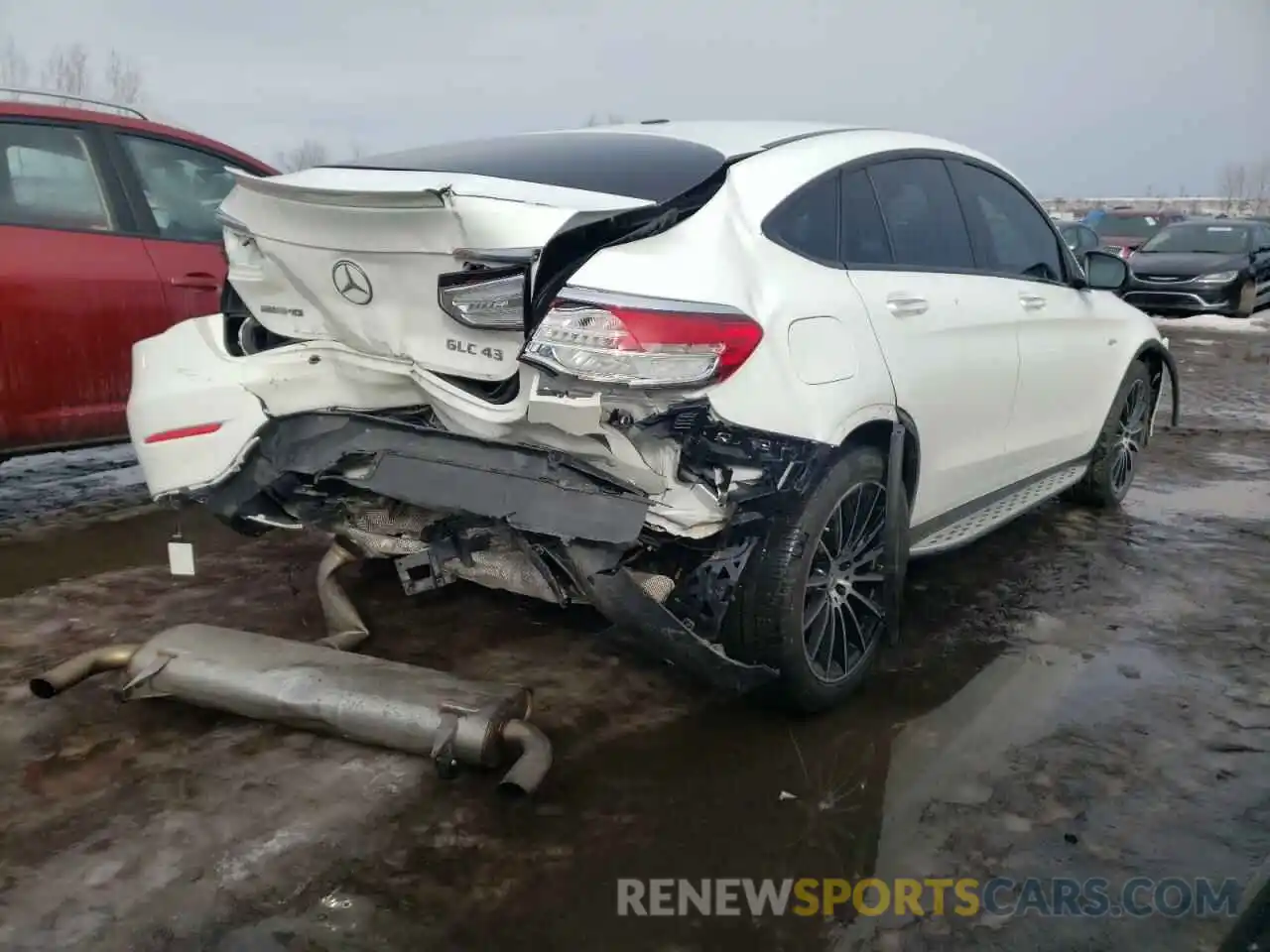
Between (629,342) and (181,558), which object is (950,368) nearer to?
(629,342)

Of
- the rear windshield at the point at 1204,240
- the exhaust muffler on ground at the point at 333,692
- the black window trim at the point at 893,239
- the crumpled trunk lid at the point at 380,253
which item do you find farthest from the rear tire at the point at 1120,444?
the rear windshield at the point at 1204,240

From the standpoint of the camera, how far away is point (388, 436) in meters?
3.00

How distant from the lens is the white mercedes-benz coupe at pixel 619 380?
2.66 m

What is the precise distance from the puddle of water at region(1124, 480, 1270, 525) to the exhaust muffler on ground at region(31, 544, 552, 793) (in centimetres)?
395

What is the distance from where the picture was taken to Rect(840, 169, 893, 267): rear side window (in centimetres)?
331

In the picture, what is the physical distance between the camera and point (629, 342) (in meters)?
2.57

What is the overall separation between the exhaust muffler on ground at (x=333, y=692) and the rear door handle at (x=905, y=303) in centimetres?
159

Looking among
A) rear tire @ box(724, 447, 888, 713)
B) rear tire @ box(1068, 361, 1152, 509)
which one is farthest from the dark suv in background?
rear tire @ box(724, 447, 888, 713)

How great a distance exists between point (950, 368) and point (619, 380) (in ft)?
4.87

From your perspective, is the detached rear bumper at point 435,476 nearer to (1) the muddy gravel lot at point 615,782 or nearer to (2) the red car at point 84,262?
(1) the muddy gravel lot at point 615,782

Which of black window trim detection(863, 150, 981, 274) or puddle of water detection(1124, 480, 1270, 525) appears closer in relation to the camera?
black window trim detection(863, 150, 981, 274)

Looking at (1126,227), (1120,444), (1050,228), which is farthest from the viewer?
(1126,227)

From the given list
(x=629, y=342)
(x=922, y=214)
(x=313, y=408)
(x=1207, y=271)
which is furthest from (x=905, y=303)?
(x=1207, y=271)

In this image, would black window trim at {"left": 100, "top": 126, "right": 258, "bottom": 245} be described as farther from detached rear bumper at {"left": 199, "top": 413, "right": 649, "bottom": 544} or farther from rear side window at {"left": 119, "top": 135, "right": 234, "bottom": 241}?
detached rear bumper at {"left": 199, "top": 413, "right": 649, "bottom": 544}
